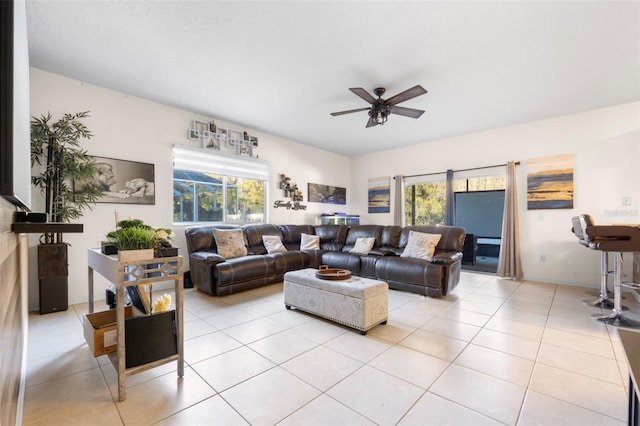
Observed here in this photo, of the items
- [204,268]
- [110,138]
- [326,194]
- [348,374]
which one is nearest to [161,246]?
[348,374]

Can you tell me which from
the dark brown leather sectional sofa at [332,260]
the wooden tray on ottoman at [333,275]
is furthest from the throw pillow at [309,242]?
the wooden tray on ottoman at [333,275]

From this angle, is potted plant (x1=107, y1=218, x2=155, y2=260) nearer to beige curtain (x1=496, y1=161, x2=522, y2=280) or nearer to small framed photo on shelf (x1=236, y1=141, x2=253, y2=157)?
small framed photo on shelf (x1=236, y1=141, x2=253, y2=157)

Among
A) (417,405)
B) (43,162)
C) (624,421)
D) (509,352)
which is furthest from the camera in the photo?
(43,162)

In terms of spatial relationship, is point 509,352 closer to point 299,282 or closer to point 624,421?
point 624,421

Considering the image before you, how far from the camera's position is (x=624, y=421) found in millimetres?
1489

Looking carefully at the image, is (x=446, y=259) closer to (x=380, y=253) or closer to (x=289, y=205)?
(x=380, y=253)

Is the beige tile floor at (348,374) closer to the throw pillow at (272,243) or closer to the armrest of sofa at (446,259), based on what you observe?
the armrest of sofa at (446,259)

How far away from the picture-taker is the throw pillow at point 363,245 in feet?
16.1

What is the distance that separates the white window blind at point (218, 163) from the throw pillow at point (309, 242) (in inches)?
57.1

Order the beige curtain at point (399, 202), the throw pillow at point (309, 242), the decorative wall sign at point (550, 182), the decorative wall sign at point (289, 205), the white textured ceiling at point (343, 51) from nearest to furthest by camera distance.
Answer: the white textured ceiling at point (343, 51) → the decorative wall sign at point (550, 182) → the throw pillow at point (309, 242) → the decorative wall sign at point (289, 205) → the beige curtain at point (399, 202)

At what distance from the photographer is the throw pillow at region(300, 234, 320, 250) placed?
534cm

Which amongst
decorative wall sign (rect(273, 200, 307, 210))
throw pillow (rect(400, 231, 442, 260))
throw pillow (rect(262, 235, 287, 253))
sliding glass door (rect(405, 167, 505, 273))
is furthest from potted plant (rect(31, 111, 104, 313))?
sliding glass door (rect(405, 167, 505, 273))

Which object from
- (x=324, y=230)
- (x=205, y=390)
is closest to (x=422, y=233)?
(x=324, y=230)

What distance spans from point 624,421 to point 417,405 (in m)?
1.08
